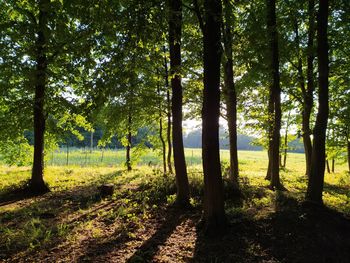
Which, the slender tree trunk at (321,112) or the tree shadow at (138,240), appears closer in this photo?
the tree shadow at (138,240)

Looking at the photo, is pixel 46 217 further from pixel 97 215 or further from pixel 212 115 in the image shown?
pixel 212 115

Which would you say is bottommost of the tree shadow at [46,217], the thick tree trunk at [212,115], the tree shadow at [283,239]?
the tree shadow at [46,217]

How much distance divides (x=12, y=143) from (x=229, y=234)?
13.1 m

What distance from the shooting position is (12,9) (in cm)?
1139

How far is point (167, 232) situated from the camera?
7.08 m

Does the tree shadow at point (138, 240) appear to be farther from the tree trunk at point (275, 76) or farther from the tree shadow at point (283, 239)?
the tree trunk at point (275, 76)

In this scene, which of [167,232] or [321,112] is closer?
[167,232]

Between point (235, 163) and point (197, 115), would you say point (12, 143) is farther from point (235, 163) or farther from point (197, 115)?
point (235, 163)

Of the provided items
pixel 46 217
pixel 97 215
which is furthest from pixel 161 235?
pixel 46 217

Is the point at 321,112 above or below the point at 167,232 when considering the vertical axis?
above

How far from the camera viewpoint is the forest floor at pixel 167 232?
18.7 feet

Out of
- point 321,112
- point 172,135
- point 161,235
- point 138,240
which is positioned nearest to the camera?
point 138,240

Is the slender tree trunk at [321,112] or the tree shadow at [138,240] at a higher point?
the slender tree trunk at [321,112]

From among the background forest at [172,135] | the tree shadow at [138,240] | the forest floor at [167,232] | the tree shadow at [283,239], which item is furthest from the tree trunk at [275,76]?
the tree shadow at [138,240]
